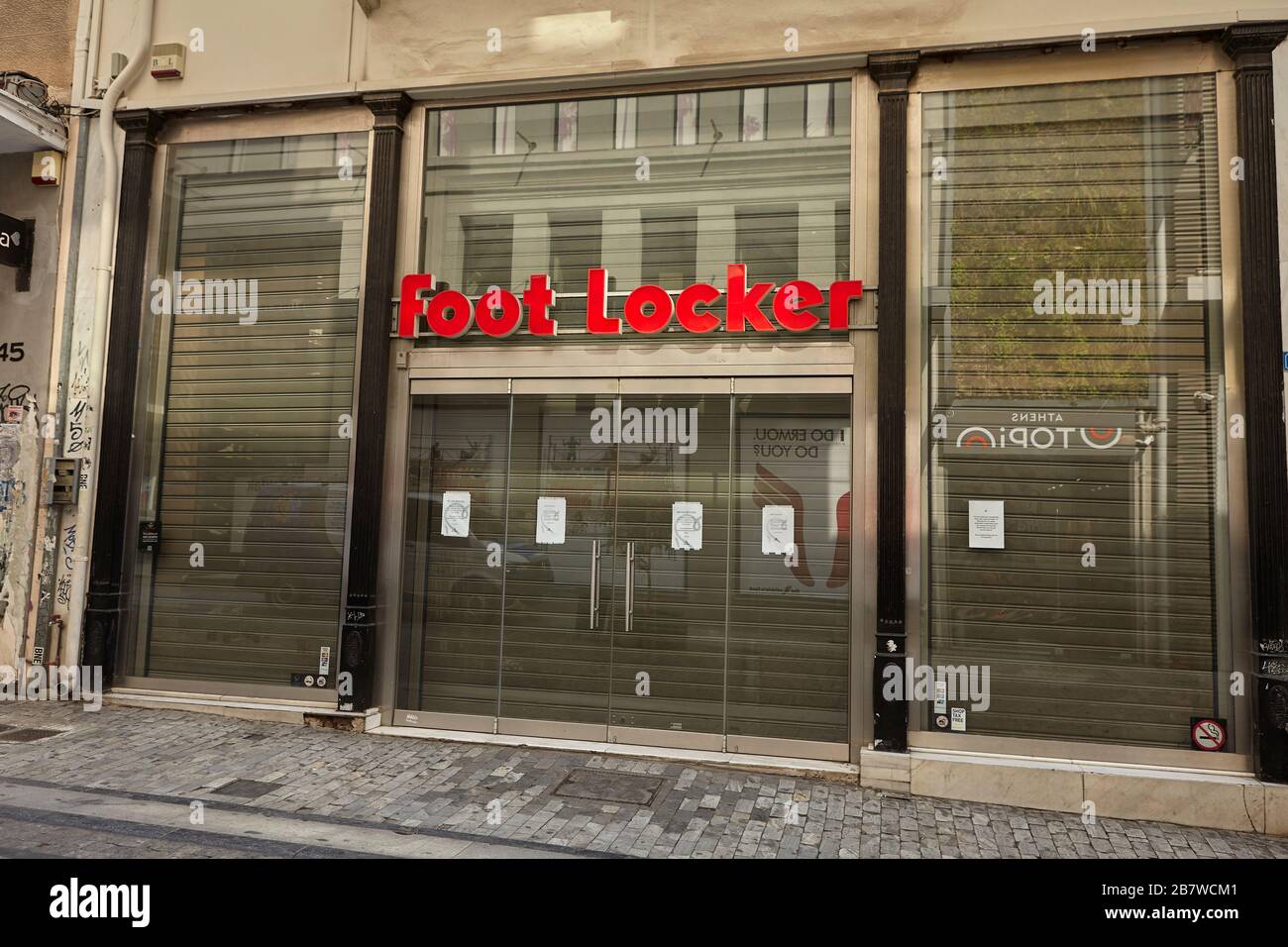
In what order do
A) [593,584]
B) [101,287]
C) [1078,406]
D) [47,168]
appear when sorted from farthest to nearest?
1. [47,168]
2. [101,287]
3. [593,584]
4. [1078,406]

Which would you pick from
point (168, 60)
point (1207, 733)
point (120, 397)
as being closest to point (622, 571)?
point (1207, 733)

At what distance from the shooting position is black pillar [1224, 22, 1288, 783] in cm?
648

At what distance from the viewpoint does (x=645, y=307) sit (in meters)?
8.00

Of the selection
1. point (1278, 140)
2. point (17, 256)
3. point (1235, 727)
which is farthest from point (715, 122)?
point (17, 256)

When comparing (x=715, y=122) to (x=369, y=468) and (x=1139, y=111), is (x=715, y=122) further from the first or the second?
(x=369, y=468)

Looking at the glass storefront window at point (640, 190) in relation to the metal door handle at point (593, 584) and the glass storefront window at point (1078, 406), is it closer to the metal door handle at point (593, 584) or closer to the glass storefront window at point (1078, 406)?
the glass storefront window at point (1078, 406)

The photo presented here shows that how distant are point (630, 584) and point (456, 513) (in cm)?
191

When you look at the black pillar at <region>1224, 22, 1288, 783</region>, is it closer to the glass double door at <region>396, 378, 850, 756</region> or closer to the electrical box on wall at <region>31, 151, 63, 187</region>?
the glass double door at <region>396, 378, 850, 756</region>

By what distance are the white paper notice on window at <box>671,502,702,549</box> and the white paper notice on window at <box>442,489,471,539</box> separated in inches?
81.9

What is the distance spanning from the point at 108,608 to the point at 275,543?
1.88 meters

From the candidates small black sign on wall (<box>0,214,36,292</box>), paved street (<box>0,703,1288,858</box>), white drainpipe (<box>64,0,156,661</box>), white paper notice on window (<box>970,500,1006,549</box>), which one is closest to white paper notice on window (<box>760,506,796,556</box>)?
white paper notice on window (<box>970,500,1006,549</box>)

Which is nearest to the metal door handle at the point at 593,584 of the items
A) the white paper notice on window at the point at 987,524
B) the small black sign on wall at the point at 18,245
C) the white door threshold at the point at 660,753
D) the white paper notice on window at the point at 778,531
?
the white door threshold at the point at 660,753

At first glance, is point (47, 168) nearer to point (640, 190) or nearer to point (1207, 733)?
point (640, 190)

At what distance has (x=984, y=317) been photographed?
7.40 meters
